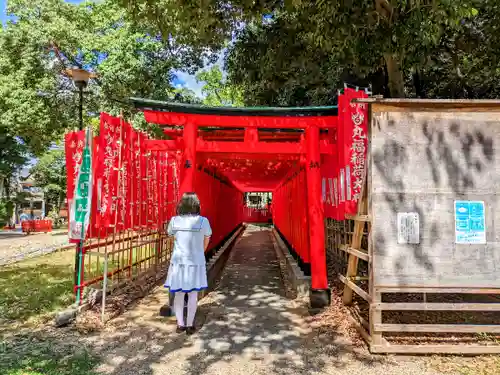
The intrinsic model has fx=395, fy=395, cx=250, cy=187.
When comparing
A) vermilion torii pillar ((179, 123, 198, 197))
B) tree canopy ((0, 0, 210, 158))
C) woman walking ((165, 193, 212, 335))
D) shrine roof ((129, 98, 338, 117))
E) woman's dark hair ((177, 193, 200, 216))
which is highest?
tree canopy ((0, 0, 210, 158))

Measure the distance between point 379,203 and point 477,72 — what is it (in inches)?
309

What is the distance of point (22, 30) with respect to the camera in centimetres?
1775

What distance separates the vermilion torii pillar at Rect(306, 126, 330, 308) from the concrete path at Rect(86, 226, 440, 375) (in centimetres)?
41

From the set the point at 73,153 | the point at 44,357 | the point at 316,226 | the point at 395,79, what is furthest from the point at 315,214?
the point at 44,357

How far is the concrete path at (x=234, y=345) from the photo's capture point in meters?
3.98

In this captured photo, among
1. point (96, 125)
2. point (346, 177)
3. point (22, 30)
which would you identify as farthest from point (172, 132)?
point (96, 125)

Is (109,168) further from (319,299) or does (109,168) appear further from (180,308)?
(319,299)

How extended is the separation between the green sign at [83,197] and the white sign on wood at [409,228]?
162 inches

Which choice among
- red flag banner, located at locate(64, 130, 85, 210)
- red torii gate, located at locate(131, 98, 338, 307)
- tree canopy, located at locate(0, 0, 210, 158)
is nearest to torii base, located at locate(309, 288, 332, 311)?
red torii gate, located at locate(131, 98, 338, 307)

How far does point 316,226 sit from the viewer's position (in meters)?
6.40

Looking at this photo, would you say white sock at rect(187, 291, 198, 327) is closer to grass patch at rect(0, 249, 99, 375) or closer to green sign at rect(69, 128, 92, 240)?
grass patch at rect(0, 249, 99, 375)

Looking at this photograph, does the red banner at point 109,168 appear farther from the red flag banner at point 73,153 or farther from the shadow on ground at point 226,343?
the shadow on ground at point 226,343

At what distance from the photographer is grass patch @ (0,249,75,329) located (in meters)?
5.98

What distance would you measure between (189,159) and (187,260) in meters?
1.91
